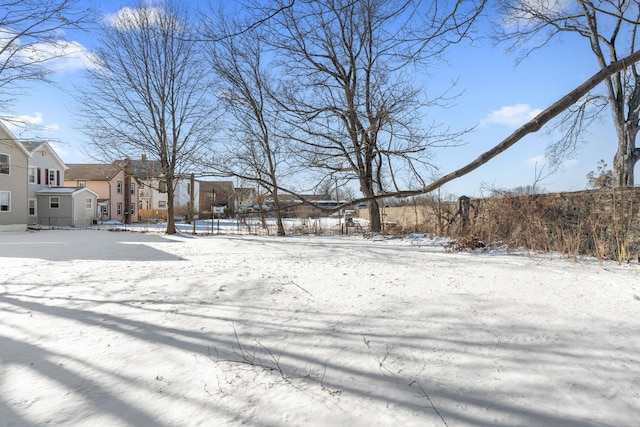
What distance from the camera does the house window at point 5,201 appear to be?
67.2 feet

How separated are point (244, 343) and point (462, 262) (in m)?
5.76

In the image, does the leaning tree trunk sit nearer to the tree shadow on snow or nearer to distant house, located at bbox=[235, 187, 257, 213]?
the tree shadow on snow

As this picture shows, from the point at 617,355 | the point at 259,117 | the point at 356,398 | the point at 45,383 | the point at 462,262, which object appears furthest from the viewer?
the point at 259,117

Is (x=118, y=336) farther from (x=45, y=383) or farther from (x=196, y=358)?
(x=196, y=358)

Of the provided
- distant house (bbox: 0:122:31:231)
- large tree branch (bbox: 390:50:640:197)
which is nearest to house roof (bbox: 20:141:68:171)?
distant house (bbox: 0:122:31:231)

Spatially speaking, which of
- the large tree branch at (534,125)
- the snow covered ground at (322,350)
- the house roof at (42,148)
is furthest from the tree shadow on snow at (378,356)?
the house roof at (42,148)

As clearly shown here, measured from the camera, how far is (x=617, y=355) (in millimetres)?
2713

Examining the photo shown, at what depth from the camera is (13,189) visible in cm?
2108

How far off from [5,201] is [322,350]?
2678 centimetres

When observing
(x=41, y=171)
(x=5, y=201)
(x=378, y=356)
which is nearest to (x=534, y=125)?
(x=378, y=356)

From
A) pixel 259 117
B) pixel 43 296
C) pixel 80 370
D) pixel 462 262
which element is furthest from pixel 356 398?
pixel 259 117

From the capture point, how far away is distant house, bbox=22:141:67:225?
994 inches

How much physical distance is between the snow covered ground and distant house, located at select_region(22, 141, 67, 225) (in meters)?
26.3

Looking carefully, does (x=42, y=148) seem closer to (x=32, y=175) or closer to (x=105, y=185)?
(x=32, y=175)
